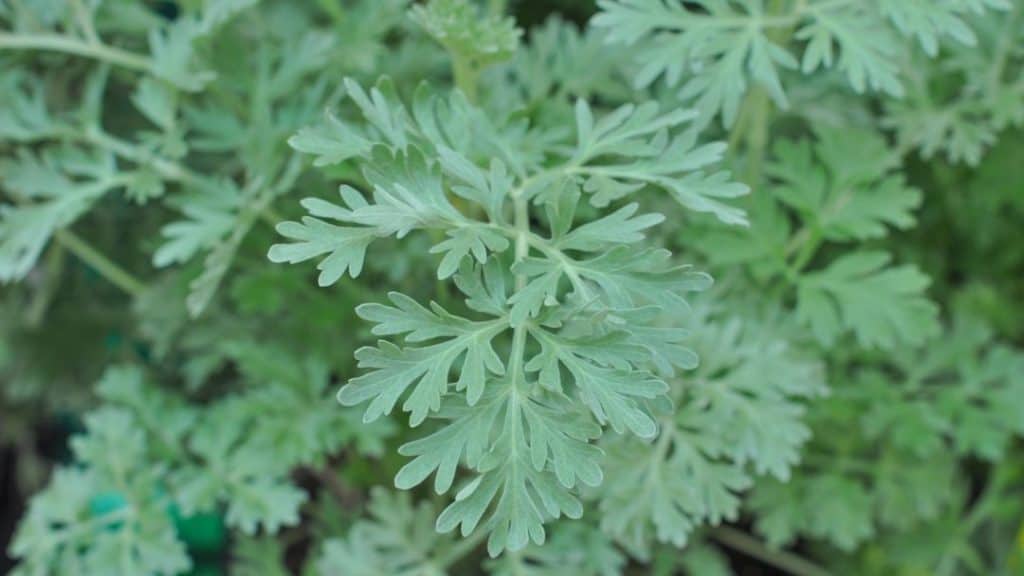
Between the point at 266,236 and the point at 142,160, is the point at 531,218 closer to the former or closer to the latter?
the point at 266,236

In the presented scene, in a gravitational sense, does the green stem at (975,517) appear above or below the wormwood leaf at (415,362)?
below

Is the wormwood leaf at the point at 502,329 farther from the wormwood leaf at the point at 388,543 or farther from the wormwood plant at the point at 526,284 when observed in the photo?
the wormwood leaf at the point at 388,543

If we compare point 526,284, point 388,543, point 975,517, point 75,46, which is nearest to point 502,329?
point 526,284

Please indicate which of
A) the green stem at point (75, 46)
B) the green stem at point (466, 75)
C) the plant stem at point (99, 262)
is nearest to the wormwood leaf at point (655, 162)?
the green stem at point (466, 75)

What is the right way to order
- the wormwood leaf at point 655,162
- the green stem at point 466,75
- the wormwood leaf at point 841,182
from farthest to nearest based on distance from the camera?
the wormwood leaf at point 841,182 → the green stem at point 466,75 → the wormwood leaf at point 655,162

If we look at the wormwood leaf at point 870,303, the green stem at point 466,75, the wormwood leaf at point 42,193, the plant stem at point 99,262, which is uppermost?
the green stem at point 466,75

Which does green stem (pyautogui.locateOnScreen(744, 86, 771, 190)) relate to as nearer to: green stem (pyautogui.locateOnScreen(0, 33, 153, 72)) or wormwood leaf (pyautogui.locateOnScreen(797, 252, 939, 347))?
wormwood leaf (pyautogui.locateOnScreen(797, 252, 939, 347))

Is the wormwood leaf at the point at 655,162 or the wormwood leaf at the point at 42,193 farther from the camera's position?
the wormwood leaf at the point at 42,193

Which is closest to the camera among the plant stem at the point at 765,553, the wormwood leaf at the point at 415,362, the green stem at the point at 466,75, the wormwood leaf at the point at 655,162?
the wormwood leaf at the point at 415,362
